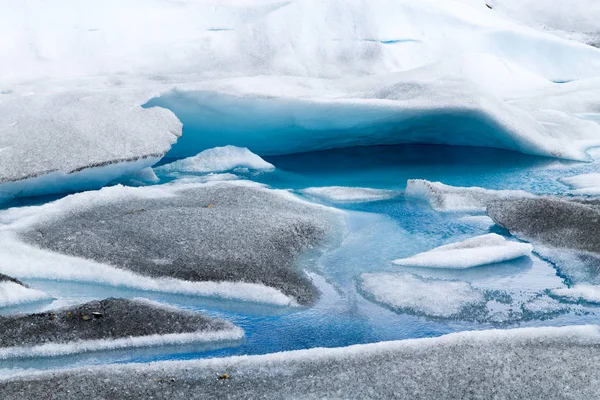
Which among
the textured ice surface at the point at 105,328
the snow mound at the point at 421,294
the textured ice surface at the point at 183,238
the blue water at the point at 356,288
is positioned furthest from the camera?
the textured ice surface at the point at 183,238

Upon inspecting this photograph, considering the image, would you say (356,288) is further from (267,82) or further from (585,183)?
(267,82)

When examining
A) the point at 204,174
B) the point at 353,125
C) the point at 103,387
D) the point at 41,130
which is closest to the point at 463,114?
the point at 353,125

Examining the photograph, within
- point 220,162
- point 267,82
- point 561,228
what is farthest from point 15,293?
point 267,82

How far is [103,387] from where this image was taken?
7.68 ft

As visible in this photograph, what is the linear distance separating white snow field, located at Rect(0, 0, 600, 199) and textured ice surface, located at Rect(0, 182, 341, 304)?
0.56m

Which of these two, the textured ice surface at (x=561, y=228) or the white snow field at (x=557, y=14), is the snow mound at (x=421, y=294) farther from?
the white snow field at (x=557, y=14)

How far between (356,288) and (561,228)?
1.38 metres

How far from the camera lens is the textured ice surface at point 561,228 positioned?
374cm

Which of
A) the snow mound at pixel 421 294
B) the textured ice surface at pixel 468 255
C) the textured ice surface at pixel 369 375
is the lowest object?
the snow mound at pixel 421 294

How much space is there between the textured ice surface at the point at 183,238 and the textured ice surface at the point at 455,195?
2.48ft

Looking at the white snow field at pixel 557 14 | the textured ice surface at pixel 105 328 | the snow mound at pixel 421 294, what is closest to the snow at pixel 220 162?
the snow mound at pixel 421 294

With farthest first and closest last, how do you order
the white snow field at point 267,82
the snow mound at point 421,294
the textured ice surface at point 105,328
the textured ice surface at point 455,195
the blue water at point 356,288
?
the white snow field at point 267,82
the textured ice surface at point 455,195
the snow mound at point 421,294
the blue water at point 356,288
the textured ice surface at point 105,328

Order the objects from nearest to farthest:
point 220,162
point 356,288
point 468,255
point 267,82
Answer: point 356,288
point 468,255
point 220,162
point 267,82

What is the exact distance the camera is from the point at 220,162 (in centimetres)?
638
